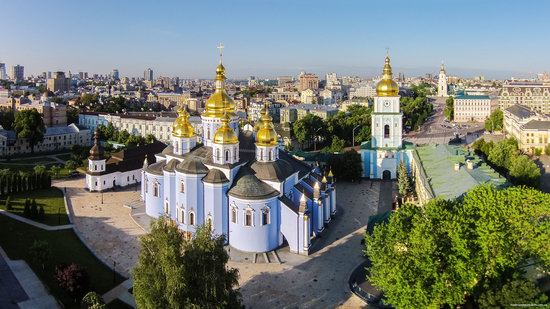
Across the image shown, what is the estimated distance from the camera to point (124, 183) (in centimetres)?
3450

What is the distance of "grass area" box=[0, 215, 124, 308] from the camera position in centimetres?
1811

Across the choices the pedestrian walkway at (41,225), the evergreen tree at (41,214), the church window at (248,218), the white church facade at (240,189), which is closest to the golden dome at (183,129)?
the white church facade at (240,189)

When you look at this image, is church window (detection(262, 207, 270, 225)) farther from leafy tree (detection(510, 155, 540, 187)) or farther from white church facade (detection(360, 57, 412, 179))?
leafy tree (detection(510, 155, 540, 187))

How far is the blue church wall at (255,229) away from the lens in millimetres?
21391

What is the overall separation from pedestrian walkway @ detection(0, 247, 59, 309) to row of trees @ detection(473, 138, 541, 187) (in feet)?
88.0

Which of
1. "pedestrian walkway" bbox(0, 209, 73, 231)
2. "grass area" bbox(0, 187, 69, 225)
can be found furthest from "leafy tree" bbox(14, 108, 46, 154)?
"pedestrian walkway" bbox(0, 209, 73, 231)

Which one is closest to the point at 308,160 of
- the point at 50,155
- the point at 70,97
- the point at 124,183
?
the point at 124,183

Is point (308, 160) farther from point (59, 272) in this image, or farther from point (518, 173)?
point (59, 272)

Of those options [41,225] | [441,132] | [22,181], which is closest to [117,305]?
[41,225]

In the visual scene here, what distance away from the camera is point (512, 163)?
32062 millimetres

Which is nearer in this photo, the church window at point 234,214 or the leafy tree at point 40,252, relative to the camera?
the leafy tree at point 40,252

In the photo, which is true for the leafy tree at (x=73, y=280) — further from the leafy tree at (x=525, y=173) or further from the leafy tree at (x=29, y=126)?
the leafy tree at (x=29, y=126)

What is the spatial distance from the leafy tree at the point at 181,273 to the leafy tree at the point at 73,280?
487 cm

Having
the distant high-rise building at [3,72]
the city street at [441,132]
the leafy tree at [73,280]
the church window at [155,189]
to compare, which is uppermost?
the distant high-rise building at [3,72]
